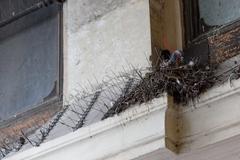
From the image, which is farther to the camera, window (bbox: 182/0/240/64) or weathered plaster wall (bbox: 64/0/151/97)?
weathered plaster wall (bbox: 64/0/151/97)

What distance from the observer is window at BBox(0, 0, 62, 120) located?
6.78 meters

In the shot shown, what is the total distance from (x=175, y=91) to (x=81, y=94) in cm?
90

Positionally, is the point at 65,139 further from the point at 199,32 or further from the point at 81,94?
the point at 199,32

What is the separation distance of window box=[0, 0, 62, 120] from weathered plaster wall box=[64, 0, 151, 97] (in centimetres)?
27

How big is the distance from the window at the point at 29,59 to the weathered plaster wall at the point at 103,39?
0.88 feet

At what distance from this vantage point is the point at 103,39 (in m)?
6.28

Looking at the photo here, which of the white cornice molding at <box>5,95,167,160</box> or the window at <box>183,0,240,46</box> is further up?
the window at <box>183,0,240,46</box>

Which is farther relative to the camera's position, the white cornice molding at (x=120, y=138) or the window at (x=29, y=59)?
the window at (x=29, y=59)

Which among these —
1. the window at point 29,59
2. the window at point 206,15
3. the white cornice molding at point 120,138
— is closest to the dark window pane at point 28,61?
the window at point 29,59

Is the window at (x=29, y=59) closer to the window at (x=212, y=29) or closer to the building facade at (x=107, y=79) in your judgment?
the building facade at (x=107, y=79)

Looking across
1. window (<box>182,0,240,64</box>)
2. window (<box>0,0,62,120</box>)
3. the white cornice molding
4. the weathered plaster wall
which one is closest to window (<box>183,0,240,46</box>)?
window (<box>182,0,240,64</box>)

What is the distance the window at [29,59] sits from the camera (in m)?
6.78

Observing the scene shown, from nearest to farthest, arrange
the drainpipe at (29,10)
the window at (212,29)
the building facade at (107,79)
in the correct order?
the building facade at (107,79) < the window at (212,29) < the drainpipe at (29,10)

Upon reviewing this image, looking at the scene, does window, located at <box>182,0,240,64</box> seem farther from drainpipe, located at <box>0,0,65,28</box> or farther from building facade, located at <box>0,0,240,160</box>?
drainpipe, located at <box>0,0,65,28</box>
